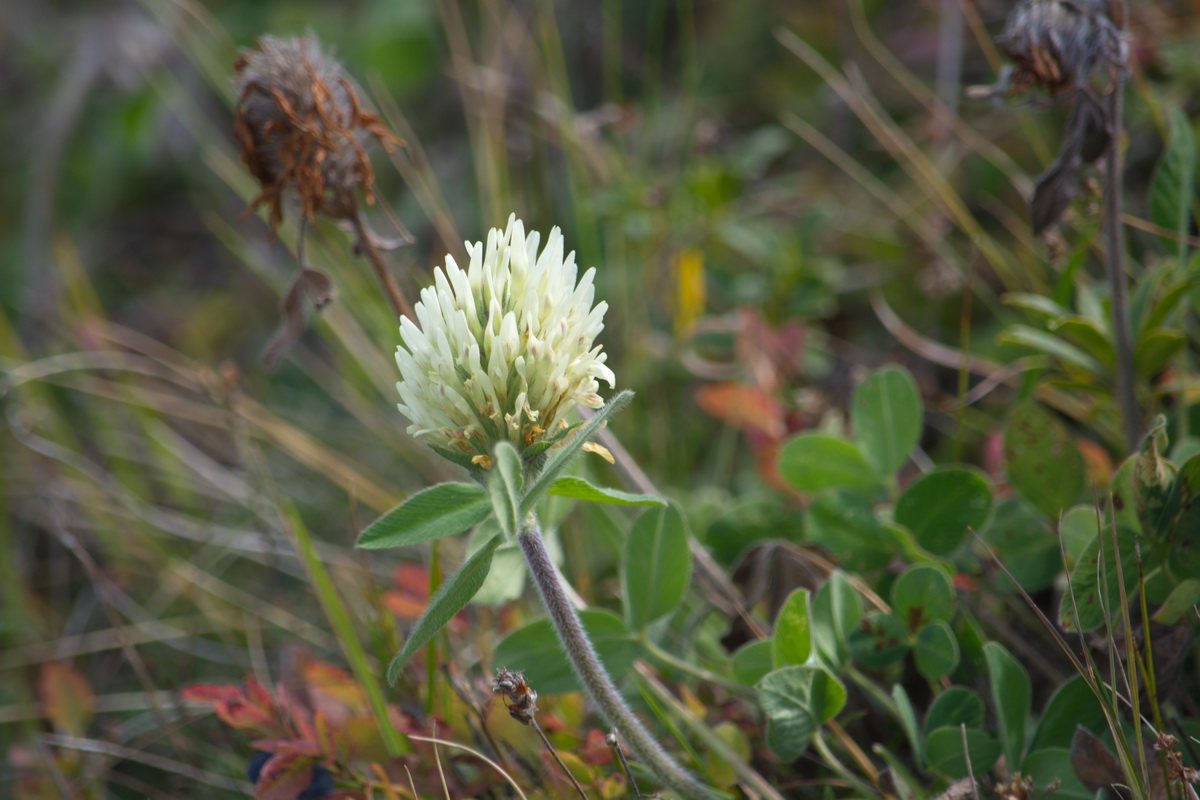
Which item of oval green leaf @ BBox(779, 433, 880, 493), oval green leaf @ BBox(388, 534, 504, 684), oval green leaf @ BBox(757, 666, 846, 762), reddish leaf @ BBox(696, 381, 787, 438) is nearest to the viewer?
oval green leaf @ BBox(388, 534, 504, 684)

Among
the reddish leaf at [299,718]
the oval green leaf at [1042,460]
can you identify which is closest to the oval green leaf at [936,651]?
the oval green leaf at [1042,460]

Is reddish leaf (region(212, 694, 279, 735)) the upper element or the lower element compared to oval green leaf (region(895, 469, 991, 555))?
upper

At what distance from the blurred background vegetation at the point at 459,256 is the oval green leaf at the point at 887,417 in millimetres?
132

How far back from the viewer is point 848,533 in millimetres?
1315

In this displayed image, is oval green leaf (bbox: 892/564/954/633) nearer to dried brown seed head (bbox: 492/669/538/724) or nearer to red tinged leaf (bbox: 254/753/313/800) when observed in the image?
dried brown seed head (bbox: 492/669/538/724)

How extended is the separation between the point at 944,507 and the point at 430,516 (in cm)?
69

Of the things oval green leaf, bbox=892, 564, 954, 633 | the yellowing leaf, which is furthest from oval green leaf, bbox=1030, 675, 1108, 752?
the yellowing leaf

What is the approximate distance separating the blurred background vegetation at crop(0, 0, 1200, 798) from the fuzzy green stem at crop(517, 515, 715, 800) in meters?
0.22

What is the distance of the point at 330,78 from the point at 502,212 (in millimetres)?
869

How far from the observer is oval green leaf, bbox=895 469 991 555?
1234 mm

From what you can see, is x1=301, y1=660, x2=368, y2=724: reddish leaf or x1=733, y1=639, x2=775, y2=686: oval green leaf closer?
x1=733, y1=639, x2=775, y2=686: oval green leaf

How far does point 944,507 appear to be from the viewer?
1.26 metres

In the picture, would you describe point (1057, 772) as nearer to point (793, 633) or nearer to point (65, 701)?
point (793, 633)

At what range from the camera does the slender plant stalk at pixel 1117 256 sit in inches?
46.3
